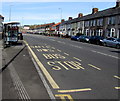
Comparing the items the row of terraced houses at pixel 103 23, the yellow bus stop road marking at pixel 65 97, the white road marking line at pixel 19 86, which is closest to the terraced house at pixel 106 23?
the row of terraced houses at pixel 103 23

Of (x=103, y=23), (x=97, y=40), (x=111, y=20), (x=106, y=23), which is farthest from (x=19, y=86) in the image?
(x=103, y=23)

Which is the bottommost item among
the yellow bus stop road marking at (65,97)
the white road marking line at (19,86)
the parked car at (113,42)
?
the yellow bus stop road marking at (65,97)

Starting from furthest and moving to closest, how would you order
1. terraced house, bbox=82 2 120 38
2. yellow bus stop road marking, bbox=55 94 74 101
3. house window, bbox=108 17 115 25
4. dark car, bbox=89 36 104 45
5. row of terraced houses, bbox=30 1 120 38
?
house window, bbox=108 17 115 25 < row of terraced houses, bbox=30 1 120 38 < terraced house, bbox=82 2 120 38 < dark car, bbox=89 36 104 45 < yellow bus stop road marking, bbox=55 94 74 101

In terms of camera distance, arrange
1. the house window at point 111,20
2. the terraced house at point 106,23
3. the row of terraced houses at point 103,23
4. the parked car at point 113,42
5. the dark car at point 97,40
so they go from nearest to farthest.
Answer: the parked car at point 113,42, the dark car at point 97,40, the terraced house at point 106,23, the row of terraced houses at point 103,23, the house window at point 111,20

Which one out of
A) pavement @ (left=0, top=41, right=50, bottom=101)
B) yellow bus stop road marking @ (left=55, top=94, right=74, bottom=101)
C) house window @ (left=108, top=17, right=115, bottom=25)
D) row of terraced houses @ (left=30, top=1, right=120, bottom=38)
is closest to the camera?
yellow bus stop road marking @ (left=55, top=94, right=74, bottom=101)

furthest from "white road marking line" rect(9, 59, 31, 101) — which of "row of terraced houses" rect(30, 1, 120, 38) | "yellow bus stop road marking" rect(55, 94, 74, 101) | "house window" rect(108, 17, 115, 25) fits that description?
"house window" rect(108, 17, 115, 25)

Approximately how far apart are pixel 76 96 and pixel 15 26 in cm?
1788

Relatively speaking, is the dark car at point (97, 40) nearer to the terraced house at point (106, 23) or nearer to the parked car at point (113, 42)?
the parked car at point (113, 42)

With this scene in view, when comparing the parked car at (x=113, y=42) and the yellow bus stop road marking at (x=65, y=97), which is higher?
the parked car at (x=113, y=42)

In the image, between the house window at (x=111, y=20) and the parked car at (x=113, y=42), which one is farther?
the house window at (x=111, y=20)

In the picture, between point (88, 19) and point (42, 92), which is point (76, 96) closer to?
point (42, 92)

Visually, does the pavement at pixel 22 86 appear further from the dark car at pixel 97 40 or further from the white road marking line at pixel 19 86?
the dark car at pixel 97 40

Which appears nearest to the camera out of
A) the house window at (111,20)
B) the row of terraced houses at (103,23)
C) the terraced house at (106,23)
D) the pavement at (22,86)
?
the pavement at (22,86)

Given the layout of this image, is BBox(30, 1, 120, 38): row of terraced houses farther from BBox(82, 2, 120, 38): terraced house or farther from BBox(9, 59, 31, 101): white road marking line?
BBox(9, 59, 31, 101): white road marking line
